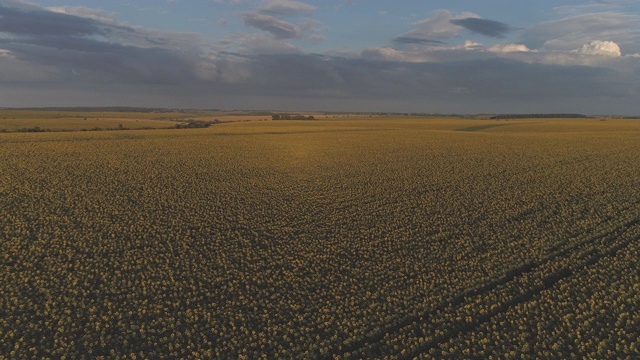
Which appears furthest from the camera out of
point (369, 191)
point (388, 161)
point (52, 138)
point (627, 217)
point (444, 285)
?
point (52, 138)

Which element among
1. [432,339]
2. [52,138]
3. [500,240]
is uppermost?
[52,138]

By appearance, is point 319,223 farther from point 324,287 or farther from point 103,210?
point 103,210

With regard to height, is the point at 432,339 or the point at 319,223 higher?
the point at 319,223

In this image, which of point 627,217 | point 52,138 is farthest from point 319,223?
point 52,138

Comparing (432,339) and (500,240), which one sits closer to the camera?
(432,339)

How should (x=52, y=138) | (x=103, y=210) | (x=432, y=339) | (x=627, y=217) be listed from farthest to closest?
(x=52, y=138)
(x=103, y=210)
(x=627, y=217)
(x=432, y=339)

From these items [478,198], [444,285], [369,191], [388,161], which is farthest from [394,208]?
[388,161]
